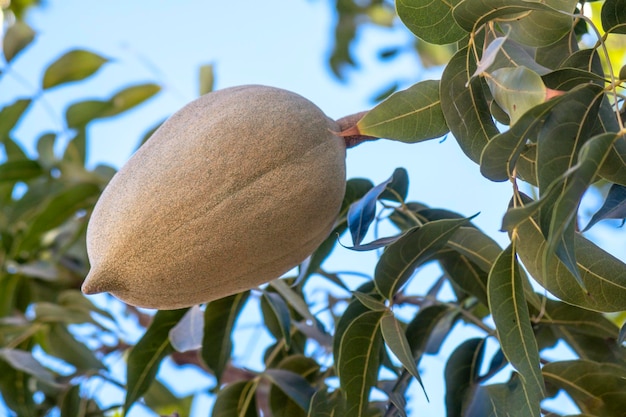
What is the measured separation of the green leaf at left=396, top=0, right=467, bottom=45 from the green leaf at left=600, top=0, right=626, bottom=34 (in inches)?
6.1

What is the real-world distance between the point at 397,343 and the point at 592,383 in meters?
0.33

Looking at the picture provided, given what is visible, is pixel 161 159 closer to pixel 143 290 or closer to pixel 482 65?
pixel 143 290

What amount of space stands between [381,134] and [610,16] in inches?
11.3

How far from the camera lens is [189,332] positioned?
1.28m

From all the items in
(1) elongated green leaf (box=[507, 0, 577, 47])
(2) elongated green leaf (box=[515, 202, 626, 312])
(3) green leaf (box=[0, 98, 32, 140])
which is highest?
(1) elongated green leaf (box=[507, 0, 577, 47])

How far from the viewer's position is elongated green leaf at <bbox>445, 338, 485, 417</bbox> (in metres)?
1.14

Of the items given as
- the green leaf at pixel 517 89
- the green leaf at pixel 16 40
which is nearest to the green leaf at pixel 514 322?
the green leaf at pixel 517 89

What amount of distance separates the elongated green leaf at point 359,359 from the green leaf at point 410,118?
0.23m

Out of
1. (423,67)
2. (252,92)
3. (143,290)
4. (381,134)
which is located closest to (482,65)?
(381,134)

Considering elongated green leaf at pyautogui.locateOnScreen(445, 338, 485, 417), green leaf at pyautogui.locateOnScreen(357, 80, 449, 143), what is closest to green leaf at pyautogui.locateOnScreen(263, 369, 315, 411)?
elongated green leaf at pyautogui.locateOnScreen(445, 338, 485, 417)

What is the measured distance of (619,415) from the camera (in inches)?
43.7

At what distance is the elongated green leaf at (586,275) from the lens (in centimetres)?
93

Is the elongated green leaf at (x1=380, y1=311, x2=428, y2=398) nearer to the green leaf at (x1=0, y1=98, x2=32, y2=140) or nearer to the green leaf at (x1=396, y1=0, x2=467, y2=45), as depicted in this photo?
the green leaf at (x1=396, y1=0, x2=467, y2=45)

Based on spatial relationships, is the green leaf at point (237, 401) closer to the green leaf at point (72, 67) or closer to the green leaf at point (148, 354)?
the green leaf at point (148, 354)
